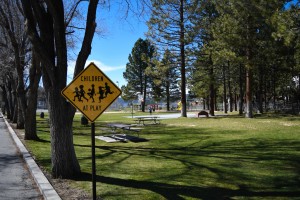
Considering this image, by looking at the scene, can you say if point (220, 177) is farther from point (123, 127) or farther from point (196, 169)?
point (123, 127)

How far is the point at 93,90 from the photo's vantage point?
6129 mm

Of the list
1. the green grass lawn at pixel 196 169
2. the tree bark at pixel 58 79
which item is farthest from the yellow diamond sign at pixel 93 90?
the tree bark at pixel 58 79

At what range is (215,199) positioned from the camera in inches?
243

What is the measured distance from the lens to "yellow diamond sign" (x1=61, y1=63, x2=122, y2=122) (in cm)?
611

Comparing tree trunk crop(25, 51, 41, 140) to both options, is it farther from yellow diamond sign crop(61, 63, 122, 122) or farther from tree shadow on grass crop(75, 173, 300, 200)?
yellow diamond sign crop(61, 63, 122, 122)

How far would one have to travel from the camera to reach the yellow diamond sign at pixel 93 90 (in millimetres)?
6113

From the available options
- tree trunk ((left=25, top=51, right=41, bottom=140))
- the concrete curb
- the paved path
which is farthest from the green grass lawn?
tree trunk ((left=25, top=51, right=41, bottom=140))

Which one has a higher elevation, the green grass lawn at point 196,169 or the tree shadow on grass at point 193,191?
the green grass lawn at point 196,169

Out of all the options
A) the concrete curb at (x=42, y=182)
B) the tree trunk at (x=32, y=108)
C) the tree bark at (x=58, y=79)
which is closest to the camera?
the concrete curb at (x=42, y=182)

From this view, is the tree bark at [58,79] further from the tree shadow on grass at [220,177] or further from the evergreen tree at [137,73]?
the evergreen tree at [137,73]

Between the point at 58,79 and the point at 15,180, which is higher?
the point at 58,79

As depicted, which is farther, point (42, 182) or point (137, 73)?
point (137, 73)

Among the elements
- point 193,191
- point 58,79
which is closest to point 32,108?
point 58,79

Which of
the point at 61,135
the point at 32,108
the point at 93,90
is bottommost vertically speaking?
the point at 61,135
